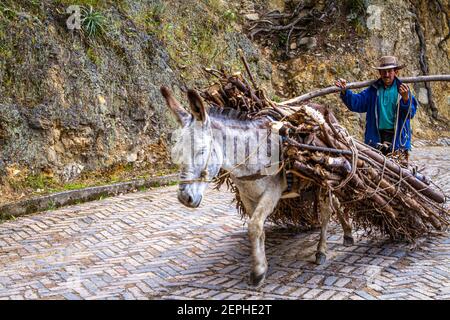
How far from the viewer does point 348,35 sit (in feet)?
49.8

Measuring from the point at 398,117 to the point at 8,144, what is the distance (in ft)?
19.6

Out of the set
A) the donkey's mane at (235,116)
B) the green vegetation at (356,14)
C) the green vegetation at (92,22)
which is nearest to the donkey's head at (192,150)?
the donkey's mane at (235,116)

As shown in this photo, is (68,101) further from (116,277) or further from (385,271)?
(385,271)

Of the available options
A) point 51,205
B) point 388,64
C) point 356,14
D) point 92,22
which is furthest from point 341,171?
point 356,14

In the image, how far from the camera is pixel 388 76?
235 inches

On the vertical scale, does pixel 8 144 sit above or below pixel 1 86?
below

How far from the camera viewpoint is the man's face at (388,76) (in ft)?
19.5

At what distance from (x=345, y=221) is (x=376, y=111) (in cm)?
150

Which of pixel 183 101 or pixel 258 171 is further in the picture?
pixel 183 101

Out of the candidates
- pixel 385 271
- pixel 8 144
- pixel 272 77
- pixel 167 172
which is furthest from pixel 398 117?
pixel 272 77

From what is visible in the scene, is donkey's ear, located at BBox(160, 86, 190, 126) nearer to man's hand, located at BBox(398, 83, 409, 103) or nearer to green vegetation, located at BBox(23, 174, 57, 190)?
man's hand, located at BBox(398, 83, 409, 103)

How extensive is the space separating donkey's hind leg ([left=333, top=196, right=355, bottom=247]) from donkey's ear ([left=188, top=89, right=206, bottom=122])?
219cm

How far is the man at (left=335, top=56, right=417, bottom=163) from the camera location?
19.4 feet

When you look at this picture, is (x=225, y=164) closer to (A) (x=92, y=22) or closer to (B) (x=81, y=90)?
(B) (x=81, y=90)
